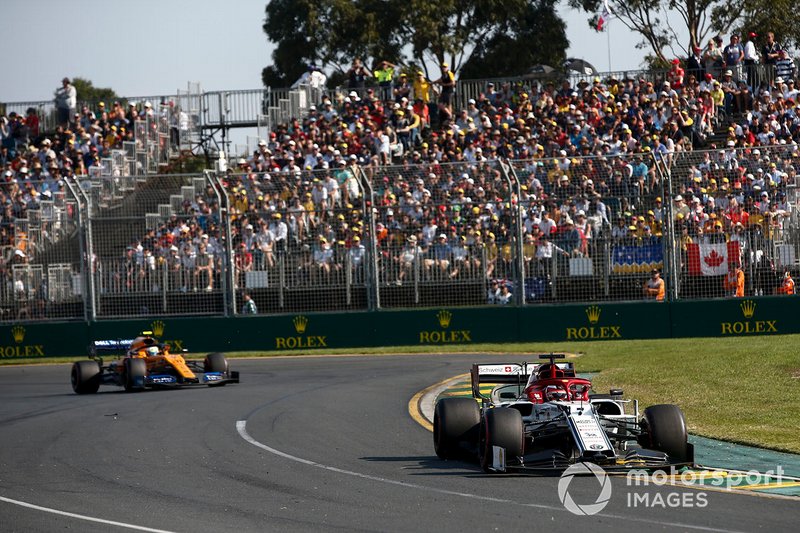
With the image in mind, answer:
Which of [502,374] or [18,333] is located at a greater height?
[18,333]

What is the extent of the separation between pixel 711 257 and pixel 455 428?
45.9 ft

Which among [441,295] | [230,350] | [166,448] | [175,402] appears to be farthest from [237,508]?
[230,350]

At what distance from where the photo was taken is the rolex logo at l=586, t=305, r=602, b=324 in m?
26.0

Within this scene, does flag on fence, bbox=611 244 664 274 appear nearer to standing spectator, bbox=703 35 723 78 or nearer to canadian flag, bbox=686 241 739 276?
canadian flag, bbox=686 241 739 276

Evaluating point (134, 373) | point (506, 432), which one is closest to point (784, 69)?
point (134, 373)

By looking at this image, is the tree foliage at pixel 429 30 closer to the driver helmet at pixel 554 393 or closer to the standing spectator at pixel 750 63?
the standing spectator at pixel 750 63

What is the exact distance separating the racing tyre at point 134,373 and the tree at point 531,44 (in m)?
38.8

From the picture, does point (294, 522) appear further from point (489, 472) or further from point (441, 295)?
point (441, 295)

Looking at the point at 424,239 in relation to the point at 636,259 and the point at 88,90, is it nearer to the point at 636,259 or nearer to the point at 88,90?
the point at 636,259

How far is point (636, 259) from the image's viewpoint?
82.1 feet

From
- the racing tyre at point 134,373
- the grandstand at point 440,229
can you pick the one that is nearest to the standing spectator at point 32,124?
the grandstand at point 440,229

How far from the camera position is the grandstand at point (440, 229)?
80.8ft

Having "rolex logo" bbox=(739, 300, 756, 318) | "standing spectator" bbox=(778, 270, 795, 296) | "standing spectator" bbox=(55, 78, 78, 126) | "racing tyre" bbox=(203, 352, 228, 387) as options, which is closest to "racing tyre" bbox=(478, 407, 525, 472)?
"racing tyre" bbox=(203, 352, 228, 387)

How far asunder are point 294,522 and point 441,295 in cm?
1671
